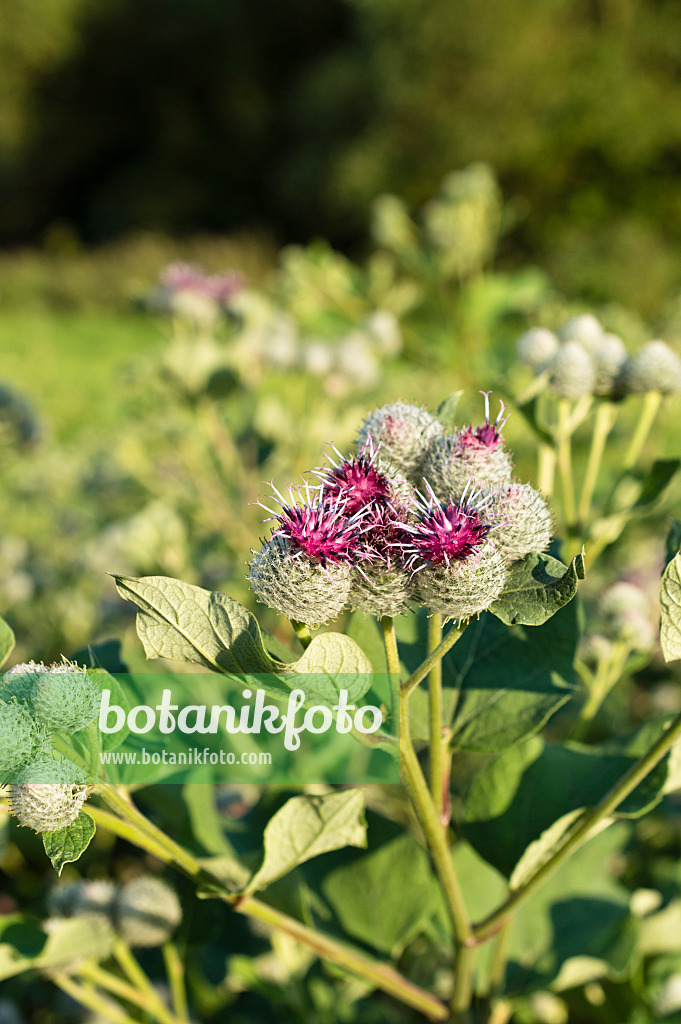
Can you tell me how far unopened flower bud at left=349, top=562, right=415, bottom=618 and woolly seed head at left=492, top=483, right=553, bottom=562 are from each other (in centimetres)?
11

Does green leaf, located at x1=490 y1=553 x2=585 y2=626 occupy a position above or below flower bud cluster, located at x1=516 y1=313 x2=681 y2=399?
below

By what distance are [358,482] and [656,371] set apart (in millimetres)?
724

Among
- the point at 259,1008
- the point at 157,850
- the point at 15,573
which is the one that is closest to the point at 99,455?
the point at 15,573

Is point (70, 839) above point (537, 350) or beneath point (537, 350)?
beneath

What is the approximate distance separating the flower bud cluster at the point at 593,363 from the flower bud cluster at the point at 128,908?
3.35ft

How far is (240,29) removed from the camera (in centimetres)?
2780

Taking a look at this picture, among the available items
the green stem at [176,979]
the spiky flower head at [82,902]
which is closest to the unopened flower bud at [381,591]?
the spiky flower head at [82,902]

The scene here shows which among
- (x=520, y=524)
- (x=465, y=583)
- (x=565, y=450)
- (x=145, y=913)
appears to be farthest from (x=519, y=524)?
(x=145, y=913)

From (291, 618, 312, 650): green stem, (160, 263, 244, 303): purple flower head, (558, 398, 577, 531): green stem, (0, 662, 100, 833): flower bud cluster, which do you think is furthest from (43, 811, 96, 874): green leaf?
(160, 263, 244, 303): purple flower head

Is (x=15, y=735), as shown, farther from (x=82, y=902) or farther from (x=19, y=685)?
(x=82, y=902)

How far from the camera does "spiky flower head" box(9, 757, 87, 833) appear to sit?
0.78 metres

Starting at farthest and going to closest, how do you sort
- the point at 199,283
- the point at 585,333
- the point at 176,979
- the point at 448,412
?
the point at 199,283, the point at 585,333, the point at 176,979, the point at 448,412

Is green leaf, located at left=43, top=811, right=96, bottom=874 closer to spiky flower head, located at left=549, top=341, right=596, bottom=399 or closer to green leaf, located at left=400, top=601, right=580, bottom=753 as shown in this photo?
green leaf, located at left=400, top=601, right=580, bottom=753

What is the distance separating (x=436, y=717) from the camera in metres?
0.90
